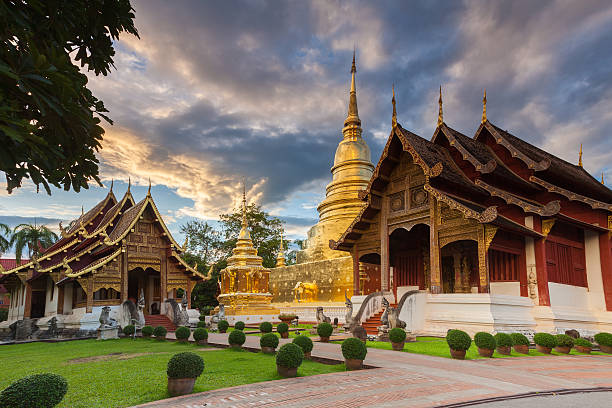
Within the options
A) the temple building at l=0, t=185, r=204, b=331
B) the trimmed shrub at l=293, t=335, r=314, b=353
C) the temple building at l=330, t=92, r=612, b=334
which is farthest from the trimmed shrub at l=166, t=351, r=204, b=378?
the temple building at l=0, t=185, r=204, b=331

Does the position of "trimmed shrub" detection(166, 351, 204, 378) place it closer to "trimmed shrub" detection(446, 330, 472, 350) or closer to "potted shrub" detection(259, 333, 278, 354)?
"potted shrub" detection(259, 333, 278, 354)

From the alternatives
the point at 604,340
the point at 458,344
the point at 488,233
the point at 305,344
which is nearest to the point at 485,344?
the point at 458,344

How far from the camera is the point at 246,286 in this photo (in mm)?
26797

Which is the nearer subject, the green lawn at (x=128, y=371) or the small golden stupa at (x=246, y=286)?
the green lawn at (x=128, y=371)

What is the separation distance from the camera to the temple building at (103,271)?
731 inches

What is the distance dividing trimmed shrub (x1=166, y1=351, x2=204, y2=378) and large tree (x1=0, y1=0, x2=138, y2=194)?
9.63ft

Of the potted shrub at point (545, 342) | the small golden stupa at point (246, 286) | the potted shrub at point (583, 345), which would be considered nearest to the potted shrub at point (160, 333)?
the small golden stupa at point (246, 286)

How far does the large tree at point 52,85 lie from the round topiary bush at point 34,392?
6.55ft

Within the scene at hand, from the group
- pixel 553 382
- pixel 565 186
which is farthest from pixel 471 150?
pixel 553 382

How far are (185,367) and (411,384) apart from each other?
11.4 ft

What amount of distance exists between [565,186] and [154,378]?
16393 millimetres

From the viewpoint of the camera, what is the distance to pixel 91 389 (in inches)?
267

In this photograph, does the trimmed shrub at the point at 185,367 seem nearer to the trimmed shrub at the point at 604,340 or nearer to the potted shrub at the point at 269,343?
the potted shrub at the point at 269,343

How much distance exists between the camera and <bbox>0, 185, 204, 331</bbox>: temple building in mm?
18578
